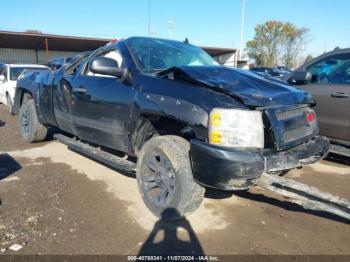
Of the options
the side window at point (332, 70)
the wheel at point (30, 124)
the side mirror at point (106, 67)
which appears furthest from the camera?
the wheel at point (30, 124)

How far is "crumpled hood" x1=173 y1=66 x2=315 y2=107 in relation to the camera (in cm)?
312

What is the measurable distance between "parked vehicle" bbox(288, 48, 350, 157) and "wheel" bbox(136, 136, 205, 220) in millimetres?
2530

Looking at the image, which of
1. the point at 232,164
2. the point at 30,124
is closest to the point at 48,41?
the point at 30,124

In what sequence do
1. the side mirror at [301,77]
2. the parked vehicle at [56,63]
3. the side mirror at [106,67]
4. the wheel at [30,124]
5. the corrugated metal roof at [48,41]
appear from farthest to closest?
1. the corrugated metal roof at [48,41]
2. the parked vehicle at [56,63]
3. the wheel at [30,124]
4. the side mirror at [301,77]
5. the side mirror at [106,67]

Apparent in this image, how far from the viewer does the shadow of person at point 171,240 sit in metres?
3.03

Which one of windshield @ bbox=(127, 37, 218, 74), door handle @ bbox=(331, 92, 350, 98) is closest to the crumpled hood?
windshield @ bbox=(127, 37, 218, 74)

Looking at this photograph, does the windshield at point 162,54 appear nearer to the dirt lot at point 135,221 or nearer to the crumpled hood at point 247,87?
the crumpled hood at point 247,87

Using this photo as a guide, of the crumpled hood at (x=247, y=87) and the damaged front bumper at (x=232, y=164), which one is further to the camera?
the crumpled hood at (x=247, y=87)

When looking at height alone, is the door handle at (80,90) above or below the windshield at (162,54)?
below

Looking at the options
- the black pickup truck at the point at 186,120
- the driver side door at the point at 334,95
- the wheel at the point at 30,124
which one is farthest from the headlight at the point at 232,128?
the wheel at the point at 30,124

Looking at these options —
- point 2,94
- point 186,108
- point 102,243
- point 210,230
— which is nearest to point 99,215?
point 102,243

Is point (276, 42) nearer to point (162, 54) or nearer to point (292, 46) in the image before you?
point (292, 46)

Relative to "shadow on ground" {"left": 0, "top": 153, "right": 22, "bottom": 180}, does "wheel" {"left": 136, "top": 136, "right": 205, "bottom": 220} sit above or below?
above

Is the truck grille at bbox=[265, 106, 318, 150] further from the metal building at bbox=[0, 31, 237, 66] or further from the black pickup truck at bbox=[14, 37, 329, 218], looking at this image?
the metal building at bbox=[0, 31, 237, 66]
